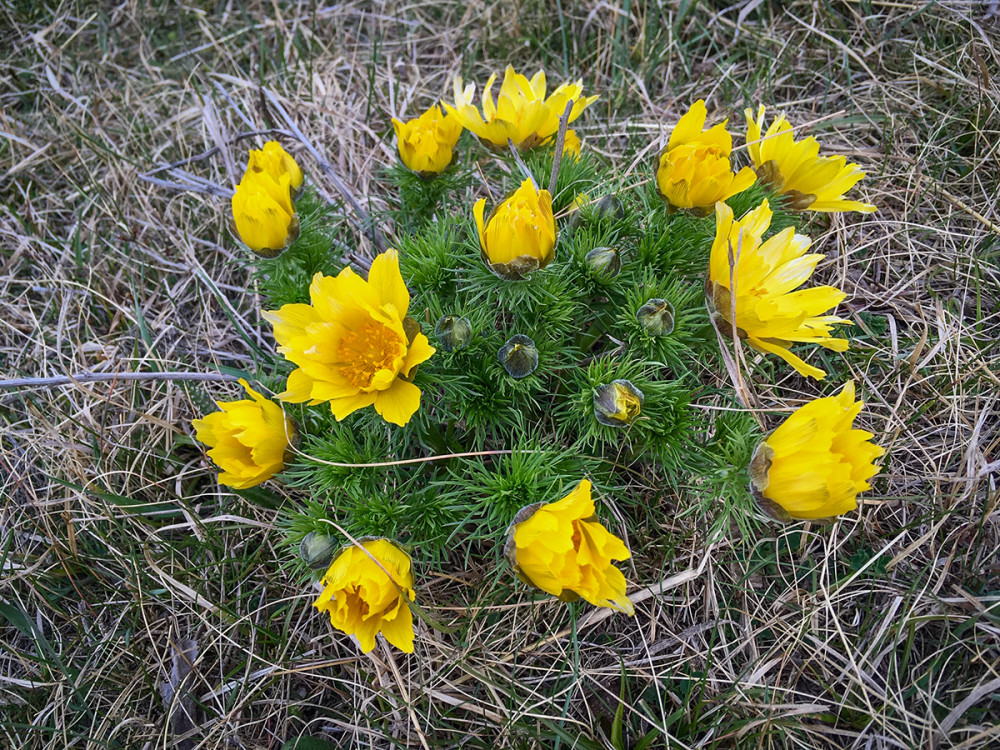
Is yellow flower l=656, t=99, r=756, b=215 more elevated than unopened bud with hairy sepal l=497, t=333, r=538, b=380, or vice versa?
yellow flower l=656, t=99, r=756, b=215

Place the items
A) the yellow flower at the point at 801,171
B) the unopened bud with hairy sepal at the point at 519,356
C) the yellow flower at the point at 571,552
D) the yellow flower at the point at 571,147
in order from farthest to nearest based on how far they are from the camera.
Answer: the yellow flower at the point at 571,147
the yellow flower at the point at 801,171
the unopened bud with hairy sepal at the point at 519,356
the yellow flower at the point at 571,552

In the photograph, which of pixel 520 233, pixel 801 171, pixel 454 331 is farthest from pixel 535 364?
pixel 801 171

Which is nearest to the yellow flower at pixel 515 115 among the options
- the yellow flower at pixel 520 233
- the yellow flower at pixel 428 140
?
the yellow flower at pixel 428 140

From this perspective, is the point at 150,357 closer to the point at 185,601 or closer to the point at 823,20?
the point at 185,601

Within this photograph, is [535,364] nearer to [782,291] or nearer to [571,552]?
[571,552]

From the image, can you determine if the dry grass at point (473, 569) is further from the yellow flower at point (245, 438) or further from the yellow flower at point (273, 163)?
the yellow flower at point (245, 438)

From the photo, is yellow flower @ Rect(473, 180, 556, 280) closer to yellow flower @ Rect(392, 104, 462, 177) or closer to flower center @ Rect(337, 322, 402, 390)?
flower center @ Rect(337, 322, 402, 390)

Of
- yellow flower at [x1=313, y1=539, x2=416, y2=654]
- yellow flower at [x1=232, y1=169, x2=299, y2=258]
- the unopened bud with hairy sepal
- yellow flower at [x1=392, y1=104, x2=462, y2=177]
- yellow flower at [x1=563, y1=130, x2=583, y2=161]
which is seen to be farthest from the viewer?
yellow flower at [x1=563, y1=130, x2=583, y2=161]

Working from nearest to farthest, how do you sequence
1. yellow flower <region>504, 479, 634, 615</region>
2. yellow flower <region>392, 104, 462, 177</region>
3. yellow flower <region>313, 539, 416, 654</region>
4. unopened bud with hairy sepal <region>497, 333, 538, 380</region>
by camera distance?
yellow flower <region>504, 479, 634, 615</region> < yellow flower <region>313, 539, 416, 654</region> < unopened bud with hairy sepal <region>497, 333, 538, 380</region> < yellow flower <region>392, 104, 462, 177</region>

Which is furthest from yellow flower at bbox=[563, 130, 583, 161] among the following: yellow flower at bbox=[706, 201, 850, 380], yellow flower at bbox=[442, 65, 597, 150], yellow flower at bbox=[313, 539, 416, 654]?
yellow flower at bbox=[313, 539, 416, 654]
